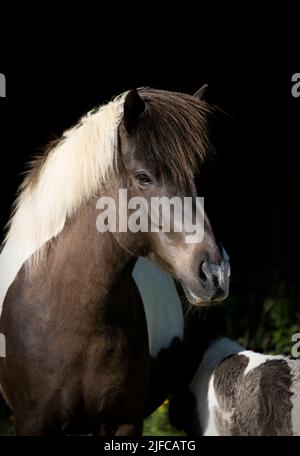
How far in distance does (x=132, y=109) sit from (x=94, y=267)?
0.62 m

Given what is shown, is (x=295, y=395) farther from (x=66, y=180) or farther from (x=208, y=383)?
(x=66, y=180)

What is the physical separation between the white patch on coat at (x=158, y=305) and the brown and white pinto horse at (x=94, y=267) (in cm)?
39

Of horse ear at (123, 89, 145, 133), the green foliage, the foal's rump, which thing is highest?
horse ear at (123, 89, 145, 133)

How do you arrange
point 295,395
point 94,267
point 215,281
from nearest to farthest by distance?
point 215,281, point 94,267, point 295,395

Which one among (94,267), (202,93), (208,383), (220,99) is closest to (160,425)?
(208,383)

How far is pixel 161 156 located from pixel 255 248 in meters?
3.31

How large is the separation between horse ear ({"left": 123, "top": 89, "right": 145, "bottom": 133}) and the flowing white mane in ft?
0.22

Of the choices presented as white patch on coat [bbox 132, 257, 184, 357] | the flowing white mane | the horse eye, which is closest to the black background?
white patch on coat [bbox 132, 257, 184, 357]

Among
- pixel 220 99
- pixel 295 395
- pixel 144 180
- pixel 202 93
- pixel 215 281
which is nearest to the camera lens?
pixel 215 281

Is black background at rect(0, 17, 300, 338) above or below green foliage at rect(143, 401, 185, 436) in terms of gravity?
above

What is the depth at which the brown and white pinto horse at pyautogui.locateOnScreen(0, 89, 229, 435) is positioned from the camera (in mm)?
2883

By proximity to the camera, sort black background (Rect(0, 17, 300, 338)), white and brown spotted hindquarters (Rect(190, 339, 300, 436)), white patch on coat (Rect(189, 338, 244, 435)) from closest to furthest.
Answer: white and brown spotted hindquarters (Rect(190, 339, 300, 436)) → white patch on coat (Rect(189, 338, 244, 435)) → black background (Rect(0, 17, 300, 338))

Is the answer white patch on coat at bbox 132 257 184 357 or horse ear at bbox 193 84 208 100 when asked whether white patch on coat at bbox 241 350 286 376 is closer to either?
white patch on coat at bbox 132 257 184 357

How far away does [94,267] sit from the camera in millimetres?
3008
